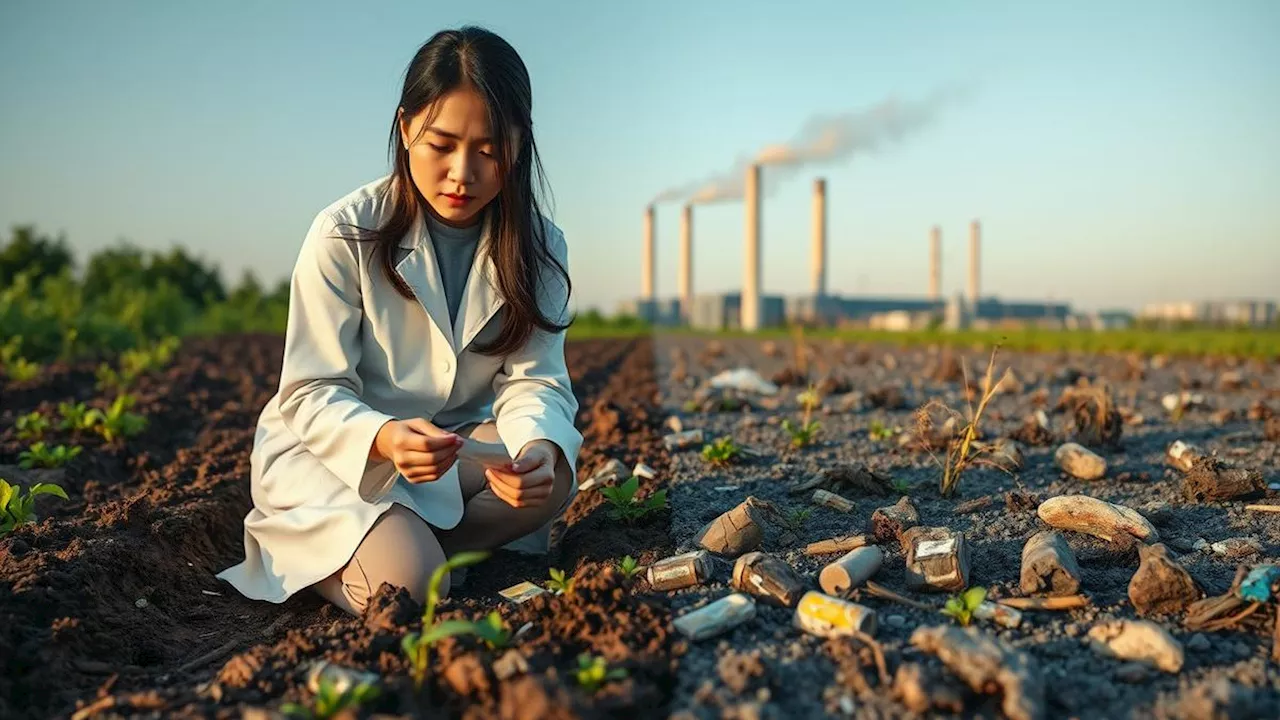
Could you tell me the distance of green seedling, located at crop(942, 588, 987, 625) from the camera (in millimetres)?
1929

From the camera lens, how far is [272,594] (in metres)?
2.61

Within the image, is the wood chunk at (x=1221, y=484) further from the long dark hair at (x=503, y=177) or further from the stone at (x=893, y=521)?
the long dark hair at (x=503, y=177)

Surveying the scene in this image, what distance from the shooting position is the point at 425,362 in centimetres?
279

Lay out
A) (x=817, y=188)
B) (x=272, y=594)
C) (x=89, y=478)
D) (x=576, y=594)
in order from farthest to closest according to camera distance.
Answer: (x=817, y=188) < (x=89, y=478) < (x=272, y=594) < (x=576, y=594)

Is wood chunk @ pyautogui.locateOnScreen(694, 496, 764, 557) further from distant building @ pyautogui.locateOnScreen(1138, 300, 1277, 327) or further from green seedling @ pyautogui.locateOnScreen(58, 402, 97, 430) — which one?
distant building @ pyautogui.locateOnScreen(1138, 300, 1277, 327)

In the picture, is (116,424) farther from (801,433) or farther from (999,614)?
(999,614)

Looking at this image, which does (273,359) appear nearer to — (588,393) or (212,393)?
(212,393)

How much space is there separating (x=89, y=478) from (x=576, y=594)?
294cm

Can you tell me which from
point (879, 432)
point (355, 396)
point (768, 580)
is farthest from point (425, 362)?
point (879, 432)

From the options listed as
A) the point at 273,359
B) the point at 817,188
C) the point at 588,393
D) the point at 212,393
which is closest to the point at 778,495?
the point at 588,393

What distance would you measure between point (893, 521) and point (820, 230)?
2970 centimetres

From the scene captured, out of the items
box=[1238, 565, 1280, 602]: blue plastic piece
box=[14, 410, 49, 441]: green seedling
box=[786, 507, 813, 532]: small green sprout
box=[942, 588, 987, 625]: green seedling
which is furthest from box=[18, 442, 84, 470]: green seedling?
box=[1238, 565, 1280, 602]: blue plastic piece

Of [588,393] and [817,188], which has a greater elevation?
[817,188]

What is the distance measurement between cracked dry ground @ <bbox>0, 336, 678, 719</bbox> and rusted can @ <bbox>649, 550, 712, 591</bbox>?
4.8 inches
